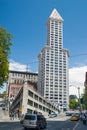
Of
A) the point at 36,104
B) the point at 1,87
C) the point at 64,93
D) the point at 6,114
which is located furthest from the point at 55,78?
the point at 1,87

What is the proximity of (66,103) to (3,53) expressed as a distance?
15919cm

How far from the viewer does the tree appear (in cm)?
3605

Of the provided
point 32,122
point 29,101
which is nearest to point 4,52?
point 32,122

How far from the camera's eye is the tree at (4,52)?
1419 inches

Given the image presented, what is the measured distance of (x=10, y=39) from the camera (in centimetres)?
3900

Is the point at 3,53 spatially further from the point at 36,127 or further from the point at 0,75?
the point at 36,127

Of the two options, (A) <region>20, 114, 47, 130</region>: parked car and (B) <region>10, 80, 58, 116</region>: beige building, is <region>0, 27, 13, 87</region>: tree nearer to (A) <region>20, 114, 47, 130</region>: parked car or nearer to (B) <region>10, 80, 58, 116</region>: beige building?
(A) <region>20, 114, 47, 130</region>: parked car

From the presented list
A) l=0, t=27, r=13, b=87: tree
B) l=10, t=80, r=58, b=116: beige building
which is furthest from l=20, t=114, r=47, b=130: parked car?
l=10, t=80, r=58, b=116: beige building

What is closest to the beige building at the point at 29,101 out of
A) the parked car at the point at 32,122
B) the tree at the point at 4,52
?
the tree at the point at 4,52

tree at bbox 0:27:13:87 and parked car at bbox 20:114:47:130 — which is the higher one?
tree at bbox 0:27:13:87

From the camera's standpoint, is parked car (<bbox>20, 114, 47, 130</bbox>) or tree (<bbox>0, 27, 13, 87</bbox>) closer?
parked car (<bbox>20, 114, 47, 130</bbox>)

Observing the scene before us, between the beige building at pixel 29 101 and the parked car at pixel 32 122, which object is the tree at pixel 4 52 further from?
the beige building at pixel 29 101

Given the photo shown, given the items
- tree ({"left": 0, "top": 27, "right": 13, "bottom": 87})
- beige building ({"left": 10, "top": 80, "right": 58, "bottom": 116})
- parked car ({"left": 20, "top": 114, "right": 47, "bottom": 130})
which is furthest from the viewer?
beige building ({"left": 10, "top": 80, "right": 58, "bottom": 116})

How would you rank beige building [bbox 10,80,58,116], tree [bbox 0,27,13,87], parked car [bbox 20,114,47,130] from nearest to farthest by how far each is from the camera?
parked car [bbox 20,114,47,130]
tree [bbox 0,27,13,87]
beige building [bbox 10,80,58,116]
